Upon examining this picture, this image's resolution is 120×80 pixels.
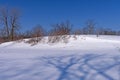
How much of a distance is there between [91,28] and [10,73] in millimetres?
43783

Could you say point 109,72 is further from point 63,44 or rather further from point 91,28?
point 91,28

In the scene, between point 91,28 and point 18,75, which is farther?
point 91,28

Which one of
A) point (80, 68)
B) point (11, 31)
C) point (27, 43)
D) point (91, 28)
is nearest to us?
point (80, 68)

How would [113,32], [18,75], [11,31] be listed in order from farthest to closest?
[113,32] → [11,31] → [18,75]

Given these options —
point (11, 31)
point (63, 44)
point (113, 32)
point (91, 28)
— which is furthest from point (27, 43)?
point (91, 28)

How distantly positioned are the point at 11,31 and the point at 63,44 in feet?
67.1

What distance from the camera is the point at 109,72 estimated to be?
5.71 m

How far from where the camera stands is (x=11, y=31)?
35844mm

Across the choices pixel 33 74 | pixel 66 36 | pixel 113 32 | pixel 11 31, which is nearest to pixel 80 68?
pixel 33 74

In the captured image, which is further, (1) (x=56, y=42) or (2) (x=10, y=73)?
(1) (x=56, y=42)

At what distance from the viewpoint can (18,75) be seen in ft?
18.0

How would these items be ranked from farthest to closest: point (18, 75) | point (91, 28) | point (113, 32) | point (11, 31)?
point (91, 28) → point (113, 32) → point (11, 31) → point (18, 75)

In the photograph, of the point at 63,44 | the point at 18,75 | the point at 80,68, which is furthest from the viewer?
the point at 63,44

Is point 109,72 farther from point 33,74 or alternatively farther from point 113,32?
point 113,32
